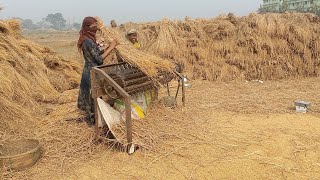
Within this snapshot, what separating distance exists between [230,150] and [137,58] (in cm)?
178

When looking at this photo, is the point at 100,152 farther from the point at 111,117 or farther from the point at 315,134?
the point at 315,134

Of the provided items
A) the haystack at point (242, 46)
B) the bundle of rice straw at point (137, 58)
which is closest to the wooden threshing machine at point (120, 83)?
the bundle of rice straw at point (137, 58)

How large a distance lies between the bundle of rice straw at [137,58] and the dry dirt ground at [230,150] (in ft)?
3.16

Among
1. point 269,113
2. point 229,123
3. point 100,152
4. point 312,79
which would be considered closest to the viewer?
point 100,152

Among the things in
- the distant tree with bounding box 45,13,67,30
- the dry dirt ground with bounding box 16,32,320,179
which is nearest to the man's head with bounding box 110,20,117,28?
the dry dirt ground with bounding box 16,32,320,179

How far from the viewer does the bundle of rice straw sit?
4.57 metres

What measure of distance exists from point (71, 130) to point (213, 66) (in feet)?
19.5

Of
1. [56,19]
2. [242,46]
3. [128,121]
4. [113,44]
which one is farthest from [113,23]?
[56,19]

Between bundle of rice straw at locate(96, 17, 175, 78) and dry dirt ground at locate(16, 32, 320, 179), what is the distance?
3.16 feet

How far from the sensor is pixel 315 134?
497 cm

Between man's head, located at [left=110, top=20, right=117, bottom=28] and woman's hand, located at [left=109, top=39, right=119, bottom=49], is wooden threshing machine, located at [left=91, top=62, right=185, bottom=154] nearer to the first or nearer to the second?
woman's hand, located at [left=109, top=39, right=119, bottom=49]

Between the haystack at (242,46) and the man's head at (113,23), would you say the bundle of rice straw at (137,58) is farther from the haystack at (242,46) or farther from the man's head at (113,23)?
the man's head at (113,23)

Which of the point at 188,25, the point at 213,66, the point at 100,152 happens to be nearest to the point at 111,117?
the point at 100,152

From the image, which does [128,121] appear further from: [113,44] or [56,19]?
[56,19]
